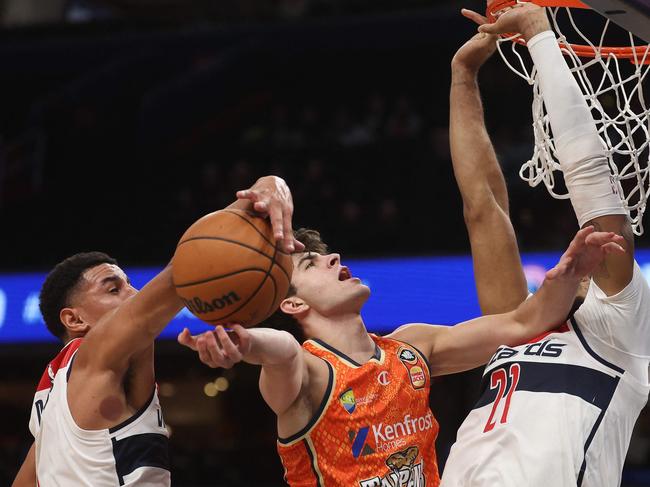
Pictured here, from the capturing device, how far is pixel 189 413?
12.3 m

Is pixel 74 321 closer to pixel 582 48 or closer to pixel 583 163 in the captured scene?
pixel 583 163

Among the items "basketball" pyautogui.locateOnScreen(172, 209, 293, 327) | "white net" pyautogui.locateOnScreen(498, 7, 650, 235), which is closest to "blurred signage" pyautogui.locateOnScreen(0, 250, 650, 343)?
"white net" pyautogui.locateOnScreen(498, 7, 650, 235)

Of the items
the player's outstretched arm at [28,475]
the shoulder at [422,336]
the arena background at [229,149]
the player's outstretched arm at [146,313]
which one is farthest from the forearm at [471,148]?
the arena background at [229,149]

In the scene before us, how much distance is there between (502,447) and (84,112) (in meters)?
10.3

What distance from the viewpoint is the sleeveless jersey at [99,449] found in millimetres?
3307

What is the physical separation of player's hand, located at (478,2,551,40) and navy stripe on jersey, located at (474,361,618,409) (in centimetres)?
113

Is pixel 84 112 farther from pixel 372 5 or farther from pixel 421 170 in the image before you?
pixel 421 170

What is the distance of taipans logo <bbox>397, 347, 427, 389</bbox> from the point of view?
348cm

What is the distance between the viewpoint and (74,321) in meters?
3.77

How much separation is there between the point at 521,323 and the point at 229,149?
26.9 feet

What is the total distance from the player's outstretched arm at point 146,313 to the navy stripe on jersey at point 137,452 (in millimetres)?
231

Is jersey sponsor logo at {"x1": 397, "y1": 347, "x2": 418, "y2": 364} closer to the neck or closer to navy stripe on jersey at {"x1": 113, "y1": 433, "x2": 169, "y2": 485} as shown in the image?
the neck

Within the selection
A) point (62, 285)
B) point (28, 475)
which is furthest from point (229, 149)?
point (28, 475)

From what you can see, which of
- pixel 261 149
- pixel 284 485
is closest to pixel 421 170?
pixel 261 149
